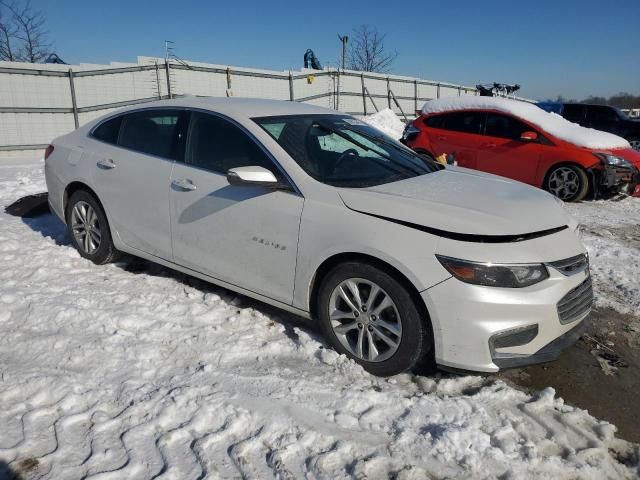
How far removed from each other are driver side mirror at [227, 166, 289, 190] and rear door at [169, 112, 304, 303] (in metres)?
0.07

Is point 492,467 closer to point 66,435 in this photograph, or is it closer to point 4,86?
point 66,435

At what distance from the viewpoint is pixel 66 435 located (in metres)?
2.45

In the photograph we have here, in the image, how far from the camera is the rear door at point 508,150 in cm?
845

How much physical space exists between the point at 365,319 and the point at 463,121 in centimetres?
707

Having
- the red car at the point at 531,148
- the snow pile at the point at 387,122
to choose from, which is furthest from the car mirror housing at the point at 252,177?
the snow pile at the point at 387,122

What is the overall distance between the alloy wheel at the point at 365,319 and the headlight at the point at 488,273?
409 mm

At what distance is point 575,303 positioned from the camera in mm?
2967

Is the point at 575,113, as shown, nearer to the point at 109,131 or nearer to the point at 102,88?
the point at 102,88

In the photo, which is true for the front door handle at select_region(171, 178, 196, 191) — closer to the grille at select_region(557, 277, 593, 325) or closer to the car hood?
the car hood

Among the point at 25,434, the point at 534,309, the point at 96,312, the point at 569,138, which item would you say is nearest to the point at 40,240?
the point at 96,312

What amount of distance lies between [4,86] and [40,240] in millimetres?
8408

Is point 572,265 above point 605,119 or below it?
below

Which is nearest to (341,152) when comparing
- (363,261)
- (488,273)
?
(363,261)

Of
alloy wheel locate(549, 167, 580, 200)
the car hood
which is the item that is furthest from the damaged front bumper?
the car hood
